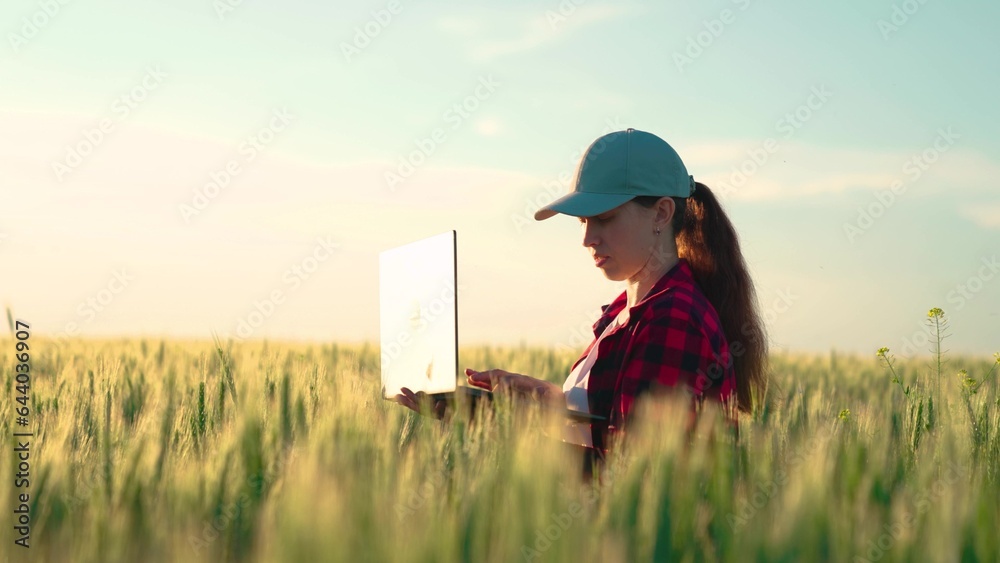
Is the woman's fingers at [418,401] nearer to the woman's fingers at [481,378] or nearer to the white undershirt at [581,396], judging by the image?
the woman's fingers at [481,378]

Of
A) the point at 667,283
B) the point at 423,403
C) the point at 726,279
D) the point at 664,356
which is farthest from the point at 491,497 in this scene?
the point at 726,279

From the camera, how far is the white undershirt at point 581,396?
282cm

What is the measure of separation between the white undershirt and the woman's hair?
1.14 feet

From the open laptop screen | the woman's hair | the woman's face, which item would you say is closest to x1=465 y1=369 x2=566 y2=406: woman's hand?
the open laptop screen

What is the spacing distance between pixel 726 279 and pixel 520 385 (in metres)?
0.84

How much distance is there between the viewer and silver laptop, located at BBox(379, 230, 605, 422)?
2747mm

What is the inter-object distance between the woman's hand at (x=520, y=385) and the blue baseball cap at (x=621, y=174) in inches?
20.2

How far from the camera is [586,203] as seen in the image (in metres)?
2.78

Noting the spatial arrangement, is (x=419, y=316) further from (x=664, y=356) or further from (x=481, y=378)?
(x=664, y=356)

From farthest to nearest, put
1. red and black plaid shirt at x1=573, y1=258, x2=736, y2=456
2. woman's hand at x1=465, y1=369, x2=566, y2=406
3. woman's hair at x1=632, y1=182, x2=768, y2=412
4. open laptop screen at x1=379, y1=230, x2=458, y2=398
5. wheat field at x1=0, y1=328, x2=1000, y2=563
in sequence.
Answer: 1. woman's hair at x1=632, y1=182, x2=768, y2=412
2. open laptop screen at x1=379, y1=230, x2=458, y2=398
3. woman's hand at x1=465, y1=369, x2=566, y2=406
4. red and black plaid shirt at x1=573, y1=258, x2=736, y2=456
5. wheat field at x1=0, y1=328, x2=1000, y2=563

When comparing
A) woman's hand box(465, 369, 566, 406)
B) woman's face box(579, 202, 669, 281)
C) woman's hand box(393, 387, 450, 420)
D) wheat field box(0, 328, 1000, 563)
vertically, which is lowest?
wheat field box(0, 328, 1000, 563)

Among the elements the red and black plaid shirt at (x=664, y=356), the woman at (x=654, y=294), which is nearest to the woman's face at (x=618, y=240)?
the woman at (x=654, y=294)

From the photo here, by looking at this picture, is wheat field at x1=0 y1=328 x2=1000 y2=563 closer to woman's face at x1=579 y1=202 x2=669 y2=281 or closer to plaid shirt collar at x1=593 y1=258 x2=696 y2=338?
plaid shirt collar at x1=593 y1=258 x2=696 y2=338

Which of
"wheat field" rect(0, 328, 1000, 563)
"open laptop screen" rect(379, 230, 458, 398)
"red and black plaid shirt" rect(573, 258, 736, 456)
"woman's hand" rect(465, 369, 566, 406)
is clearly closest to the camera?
"wheat field" rect(0, 328, 1000, 563)
